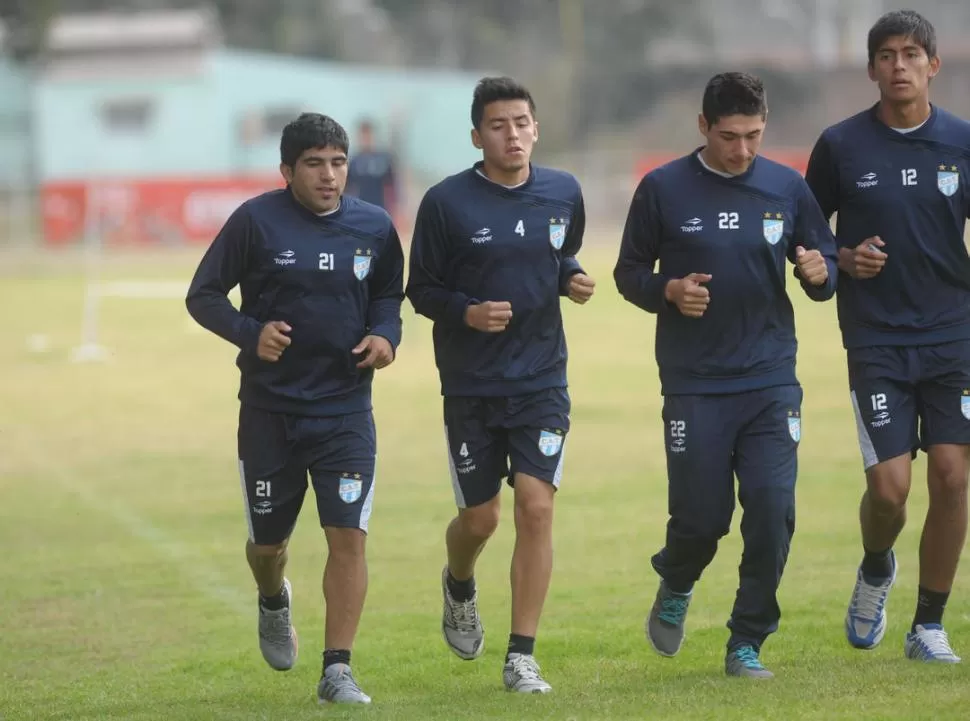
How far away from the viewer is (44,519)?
459 inches

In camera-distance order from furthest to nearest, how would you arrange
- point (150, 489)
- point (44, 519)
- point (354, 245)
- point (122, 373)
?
point (122, 373) → point (150, 489) → point (44, 519) → point (354, 245)

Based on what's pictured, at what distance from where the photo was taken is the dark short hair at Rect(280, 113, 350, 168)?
22.6 feet

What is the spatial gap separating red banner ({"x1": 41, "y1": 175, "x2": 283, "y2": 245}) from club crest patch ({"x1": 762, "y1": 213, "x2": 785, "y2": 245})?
3644 centimetres

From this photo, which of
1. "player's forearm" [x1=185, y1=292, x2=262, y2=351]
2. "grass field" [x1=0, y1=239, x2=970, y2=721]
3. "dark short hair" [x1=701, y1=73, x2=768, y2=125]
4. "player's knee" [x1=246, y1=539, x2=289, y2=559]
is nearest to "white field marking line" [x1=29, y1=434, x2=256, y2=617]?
"grass field" [x1=0, y1=239, x2=970, y2=721]

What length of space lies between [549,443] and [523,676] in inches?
37.1

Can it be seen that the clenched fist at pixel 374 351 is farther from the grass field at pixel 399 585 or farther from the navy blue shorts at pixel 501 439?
the grass field at pixel 399 585

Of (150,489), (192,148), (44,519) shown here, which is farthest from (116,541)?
(192,148)

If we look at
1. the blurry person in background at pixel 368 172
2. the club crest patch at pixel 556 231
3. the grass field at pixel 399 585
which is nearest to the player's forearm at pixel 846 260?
the club crest patch at pixel 556 231

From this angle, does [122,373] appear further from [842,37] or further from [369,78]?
[842,37]

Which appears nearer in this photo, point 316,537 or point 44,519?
point 316,537

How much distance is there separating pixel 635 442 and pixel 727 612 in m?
5.85

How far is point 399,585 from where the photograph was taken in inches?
372

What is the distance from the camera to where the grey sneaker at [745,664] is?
6.76 m

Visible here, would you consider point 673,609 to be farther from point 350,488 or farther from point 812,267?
point 812,267
